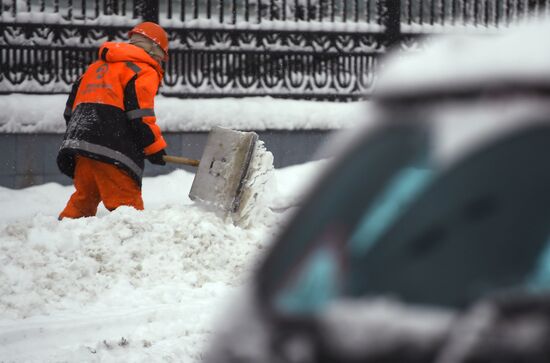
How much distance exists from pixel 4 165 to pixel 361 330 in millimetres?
9467

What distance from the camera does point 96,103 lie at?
8.27 m

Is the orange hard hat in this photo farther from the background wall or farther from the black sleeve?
the background wall

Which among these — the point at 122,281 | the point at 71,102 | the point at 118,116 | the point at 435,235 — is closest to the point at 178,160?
the point at 118,116

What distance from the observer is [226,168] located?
801cm

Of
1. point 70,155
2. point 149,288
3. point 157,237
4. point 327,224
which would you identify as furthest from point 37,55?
point 327,224

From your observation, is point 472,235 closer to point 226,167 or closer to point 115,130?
point 226,167

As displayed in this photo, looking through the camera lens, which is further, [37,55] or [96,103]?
[37,55]

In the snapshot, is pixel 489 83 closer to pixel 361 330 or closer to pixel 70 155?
pixel 361 330

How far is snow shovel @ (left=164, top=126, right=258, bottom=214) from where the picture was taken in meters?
7.96

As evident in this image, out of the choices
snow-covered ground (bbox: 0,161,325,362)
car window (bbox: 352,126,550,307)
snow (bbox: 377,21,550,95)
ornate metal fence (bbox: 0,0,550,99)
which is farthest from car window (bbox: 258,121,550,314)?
ornate metal fence (bbox: 0,0,550,99)

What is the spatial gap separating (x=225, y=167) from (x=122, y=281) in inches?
65.2

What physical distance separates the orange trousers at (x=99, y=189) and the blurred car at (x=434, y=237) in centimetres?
645

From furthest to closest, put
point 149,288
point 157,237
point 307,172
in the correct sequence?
point 307,172 < point 157,237 < point 149,288

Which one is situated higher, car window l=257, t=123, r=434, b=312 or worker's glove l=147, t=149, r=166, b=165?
car window l=257, t=123, r=434, b=312
